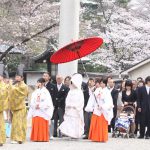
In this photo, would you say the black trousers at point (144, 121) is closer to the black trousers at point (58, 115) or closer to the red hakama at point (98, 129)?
the red hakama at point (98, 129)

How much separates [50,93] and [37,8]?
1421 cm

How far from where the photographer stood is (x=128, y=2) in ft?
110

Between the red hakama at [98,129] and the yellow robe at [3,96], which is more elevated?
the yellow robe at [3,96]

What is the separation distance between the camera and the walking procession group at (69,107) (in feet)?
39.4

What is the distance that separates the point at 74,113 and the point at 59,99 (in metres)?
0.78

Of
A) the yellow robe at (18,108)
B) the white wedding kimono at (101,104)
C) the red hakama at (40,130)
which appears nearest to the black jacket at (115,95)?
the white wedding kimono at (101,104)

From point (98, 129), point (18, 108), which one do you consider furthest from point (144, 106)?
point (18, 108)

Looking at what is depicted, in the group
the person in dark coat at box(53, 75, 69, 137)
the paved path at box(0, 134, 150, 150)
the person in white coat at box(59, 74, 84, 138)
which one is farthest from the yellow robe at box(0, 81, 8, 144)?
the person in dark coat at box(53, 75, 69, 137)

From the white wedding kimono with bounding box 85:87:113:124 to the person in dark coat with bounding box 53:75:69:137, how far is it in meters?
0.77

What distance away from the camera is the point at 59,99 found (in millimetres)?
13672

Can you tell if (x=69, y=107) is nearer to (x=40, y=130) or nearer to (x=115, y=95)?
(x=40, y=130)

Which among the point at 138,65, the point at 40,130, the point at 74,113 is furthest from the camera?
the point at 138,65

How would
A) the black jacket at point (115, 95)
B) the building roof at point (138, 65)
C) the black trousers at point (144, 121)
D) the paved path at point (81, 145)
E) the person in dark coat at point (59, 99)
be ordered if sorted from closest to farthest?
the paved path at point (81, 145) < the person in dark coat at point (59, 99) < the black trousers at point (144, 121) < the black jacket at point (115, 95) < the building roof at point (138, 65)

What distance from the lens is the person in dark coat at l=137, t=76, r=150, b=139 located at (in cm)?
1398
